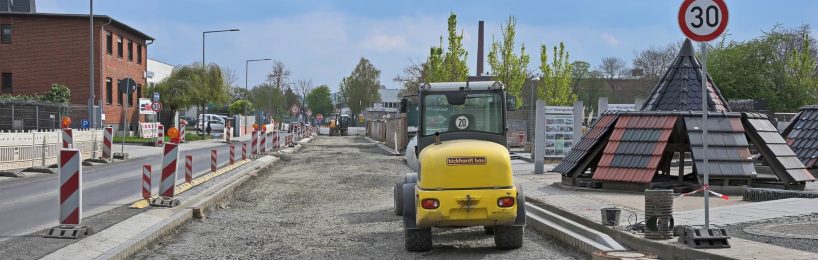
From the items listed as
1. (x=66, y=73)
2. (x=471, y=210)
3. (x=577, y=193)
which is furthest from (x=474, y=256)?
(x=66, y=73)

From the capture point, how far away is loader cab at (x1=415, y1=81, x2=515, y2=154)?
1066 cm

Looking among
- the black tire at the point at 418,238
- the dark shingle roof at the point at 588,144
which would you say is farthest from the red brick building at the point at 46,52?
the black tire at the point at 418,238

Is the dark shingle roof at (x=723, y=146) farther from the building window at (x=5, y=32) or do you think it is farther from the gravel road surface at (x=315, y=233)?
the building window at (x=5, y=32)

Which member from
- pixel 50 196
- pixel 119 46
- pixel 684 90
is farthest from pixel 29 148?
pixel 119 46

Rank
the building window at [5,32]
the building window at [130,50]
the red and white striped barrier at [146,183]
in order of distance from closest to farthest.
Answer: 1. the red and white striped barrier at [146,183]
2. the building window at [5,32]
3. the building window at [130,50]

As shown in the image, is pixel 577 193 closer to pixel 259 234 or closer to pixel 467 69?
pixel 259 234

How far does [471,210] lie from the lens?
9102mm

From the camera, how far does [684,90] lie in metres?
18.5

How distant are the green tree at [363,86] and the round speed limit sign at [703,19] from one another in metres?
106

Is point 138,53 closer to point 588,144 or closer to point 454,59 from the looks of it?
point 454,59

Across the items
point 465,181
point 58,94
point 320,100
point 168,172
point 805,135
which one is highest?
point 320,100

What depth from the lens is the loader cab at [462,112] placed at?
35.0ft

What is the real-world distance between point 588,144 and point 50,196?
11404 millimetres

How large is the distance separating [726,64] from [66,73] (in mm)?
43157
